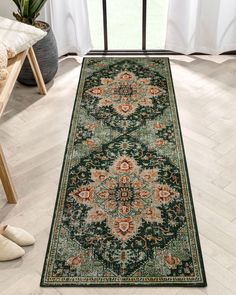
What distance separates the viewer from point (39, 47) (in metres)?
2.71

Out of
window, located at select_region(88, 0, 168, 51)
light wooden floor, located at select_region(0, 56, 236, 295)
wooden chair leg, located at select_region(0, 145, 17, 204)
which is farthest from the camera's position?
window, located at select_region(88, 0, 168, 51)

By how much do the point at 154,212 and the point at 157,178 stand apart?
0.71 feet

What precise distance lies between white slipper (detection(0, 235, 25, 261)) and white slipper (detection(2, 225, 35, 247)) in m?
0.02

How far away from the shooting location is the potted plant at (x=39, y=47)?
2611 millimetres

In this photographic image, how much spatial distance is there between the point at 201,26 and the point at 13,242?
6.08 feet

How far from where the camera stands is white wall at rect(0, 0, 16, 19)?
296 cm

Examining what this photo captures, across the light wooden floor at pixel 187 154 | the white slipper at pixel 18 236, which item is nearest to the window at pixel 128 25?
the light wooden floor at pixel 187 154

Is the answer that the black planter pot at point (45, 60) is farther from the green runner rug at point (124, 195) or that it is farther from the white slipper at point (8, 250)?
the white slipper at point (8, 250)

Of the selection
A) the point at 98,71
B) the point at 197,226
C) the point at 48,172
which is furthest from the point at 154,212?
the point at 98,71

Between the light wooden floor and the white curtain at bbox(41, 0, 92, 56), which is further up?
the white curtain at bbox(41, 0, 92, 56)

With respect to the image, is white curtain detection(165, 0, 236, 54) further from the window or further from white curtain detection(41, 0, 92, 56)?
white curtain detection(41, 0, 92, 56)

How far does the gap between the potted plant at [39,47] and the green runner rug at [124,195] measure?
0.20 metres

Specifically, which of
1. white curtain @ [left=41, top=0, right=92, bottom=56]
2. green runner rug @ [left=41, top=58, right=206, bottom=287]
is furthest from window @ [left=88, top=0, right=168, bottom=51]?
green runner rug @ [left=41, top=58, right=206, bottom=287]

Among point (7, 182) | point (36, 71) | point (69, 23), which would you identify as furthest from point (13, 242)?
point (69, 23)
